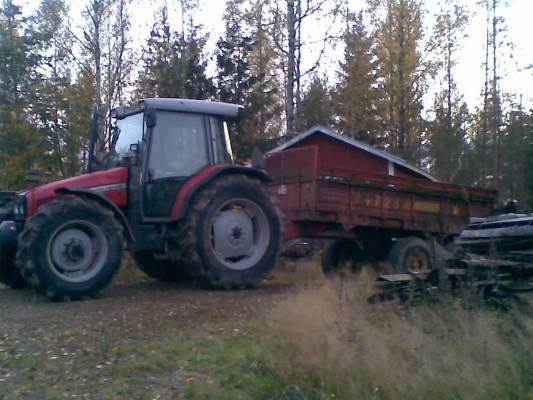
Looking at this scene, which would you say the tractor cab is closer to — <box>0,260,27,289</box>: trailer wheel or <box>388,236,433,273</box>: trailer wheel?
<box>0,260,27,289</box>: trailer wheel

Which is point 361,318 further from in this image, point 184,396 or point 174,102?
point 174,102

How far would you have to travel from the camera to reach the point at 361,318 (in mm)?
7051

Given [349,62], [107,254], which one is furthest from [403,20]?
[107,254]

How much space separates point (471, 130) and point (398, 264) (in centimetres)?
3075

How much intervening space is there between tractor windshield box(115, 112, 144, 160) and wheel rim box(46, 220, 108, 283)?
1537mm

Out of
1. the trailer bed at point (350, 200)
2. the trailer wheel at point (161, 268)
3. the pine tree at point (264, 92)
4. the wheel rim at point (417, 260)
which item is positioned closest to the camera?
the trailer bed at point (350, 200)

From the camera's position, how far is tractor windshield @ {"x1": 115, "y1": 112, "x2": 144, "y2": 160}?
11.3 meters

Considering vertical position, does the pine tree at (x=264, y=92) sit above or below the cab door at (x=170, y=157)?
above

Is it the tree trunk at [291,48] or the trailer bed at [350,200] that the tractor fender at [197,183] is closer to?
the trailer bed at [350,200]

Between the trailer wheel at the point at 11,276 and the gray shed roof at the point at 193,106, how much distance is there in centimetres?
342

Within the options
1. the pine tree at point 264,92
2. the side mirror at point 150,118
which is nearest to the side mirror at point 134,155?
the side mirror at point 150,118

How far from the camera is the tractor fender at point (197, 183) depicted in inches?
432

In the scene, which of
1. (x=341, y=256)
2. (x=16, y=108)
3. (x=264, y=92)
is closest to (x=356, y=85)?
(x=264, y=92)

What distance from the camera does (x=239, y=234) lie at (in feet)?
38.2
